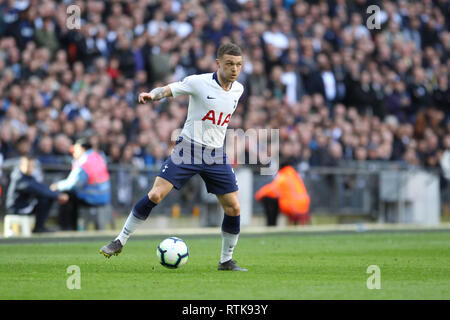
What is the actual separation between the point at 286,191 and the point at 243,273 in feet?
34.9

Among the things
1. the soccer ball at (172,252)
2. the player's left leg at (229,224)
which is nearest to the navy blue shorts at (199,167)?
the player's left leg at (229,224)

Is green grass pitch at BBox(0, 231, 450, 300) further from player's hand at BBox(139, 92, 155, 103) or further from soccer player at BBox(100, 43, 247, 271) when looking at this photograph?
player's hand at BBox(139, 92, 155, 103)

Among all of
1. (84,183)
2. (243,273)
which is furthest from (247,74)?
(243,273)

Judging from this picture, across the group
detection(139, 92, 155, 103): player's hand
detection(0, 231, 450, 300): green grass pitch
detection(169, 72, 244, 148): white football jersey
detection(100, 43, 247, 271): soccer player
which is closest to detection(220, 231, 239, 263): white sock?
detection(100, 43, 247, 271): soccer player

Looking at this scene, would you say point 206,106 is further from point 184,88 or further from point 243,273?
point 243,273

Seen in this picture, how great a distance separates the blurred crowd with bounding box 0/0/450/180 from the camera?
19.5 m

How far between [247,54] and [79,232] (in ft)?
25.5

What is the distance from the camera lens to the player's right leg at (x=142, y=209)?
10.2 m

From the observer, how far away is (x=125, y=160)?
20.0 meters

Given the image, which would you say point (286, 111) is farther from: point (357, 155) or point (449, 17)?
point (449, 17)

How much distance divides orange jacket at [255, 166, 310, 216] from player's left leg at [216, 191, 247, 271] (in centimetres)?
1015

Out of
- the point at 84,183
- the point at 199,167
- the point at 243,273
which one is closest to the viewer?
the point at 243,273

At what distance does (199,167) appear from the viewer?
1020cm

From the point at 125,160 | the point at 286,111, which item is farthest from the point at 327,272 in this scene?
the point at 286,111
